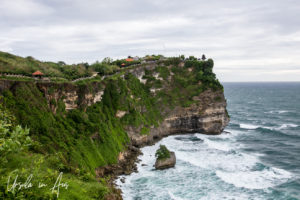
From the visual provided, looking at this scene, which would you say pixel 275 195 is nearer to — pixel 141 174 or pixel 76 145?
pixel 141 174

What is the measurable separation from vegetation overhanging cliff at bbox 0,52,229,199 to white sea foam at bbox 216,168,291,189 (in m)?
20.6

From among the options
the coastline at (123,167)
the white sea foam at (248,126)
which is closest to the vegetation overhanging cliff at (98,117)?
the coastline at (123,167)

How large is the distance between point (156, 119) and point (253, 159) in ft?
85.3

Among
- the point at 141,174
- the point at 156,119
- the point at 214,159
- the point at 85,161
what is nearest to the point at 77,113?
the point at 85,161

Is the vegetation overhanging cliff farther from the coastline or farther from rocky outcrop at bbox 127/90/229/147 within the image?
the coastline

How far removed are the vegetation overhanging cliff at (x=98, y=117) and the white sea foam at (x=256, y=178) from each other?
20614 millimetres

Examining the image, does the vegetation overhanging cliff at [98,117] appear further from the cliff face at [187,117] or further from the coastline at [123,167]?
the coastline at [123,167]

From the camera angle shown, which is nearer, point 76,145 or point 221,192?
point 221,192

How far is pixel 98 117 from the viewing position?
44.9m

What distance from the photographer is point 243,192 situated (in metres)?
33.4

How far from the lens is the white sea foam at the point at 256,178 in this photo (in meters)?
35.8

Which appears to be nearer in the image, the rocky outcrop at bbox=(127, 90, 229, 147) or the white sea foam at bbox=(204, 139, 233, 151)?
the white sea foam at bbox=(204, 139, 233, 151)

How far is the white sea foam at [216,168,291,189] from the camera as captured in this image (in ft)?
117

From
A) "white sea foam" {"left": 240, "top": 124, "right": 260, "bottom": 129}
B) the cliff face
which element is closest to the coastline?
the cliff face
